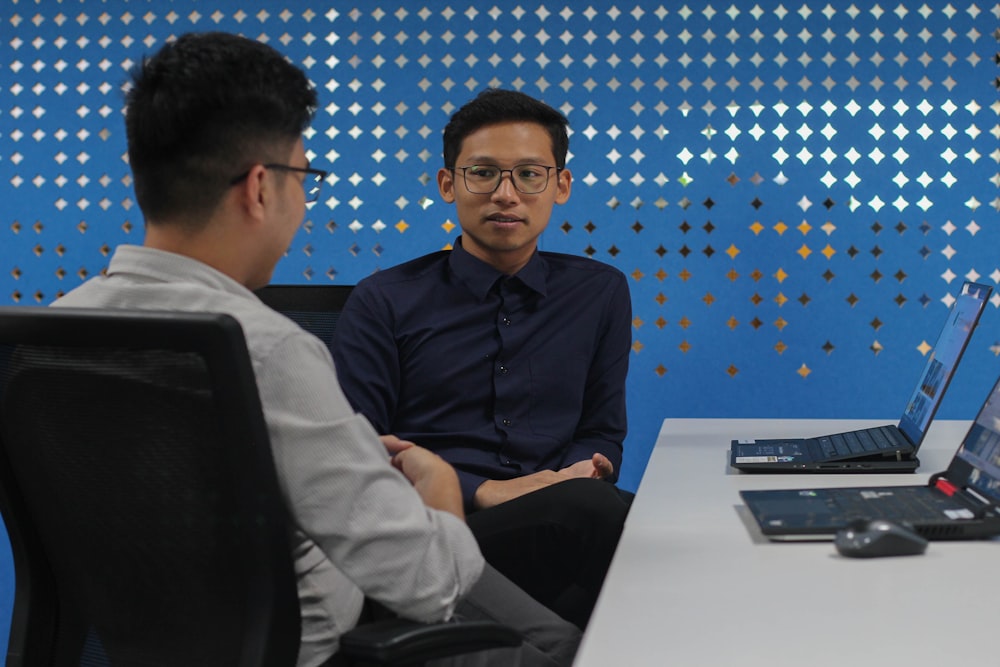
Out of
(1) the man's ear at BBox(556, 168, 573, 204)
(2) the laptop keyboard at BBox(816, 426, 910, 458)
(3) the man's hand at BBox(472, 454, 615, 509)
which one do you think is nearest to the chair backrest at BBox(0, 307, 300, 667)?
(3) the man's hand at BBox(472, 454, 615, 509)

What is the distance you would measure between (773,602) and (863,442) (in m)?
0.99

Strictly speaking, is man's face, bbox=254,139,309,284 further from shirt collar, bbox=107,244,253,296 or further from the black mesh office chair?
the black mesh office chair

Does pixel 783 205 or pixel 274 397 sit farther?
pixel 783 205

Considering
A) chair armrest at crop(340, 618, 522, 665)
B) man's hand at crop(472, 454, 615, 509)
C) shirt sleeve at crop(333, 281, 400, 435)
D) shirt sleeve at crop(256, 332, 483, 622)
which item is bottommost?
man's hand at crop(472, 454, 615, 509)

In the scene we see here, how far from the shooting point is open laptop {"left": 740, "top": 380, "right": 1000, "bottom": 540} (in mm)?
1249

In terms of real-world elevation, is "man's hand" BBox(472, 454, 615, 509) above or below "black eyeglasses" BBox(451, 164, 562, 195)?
below

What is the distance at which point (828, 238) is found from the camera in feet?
9.55

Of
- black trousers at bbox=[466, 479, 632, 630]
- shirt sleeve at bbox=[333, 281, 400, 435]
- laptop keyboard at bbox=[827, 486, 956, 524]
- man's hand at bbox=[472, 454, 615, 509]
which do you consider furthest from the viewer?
shirt sleeve at bbox=[333, 281, 400, 435]

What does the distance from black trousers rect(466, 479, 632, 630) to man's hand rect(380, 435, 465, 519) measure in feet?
1.00

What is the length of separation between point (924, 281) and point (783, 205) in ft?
1.42

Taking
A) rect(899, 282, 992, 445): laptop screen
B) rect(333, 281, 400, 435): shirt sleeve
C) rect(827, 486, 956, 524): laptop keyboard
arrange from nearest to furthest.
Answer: rect(827, 486, 956, 524): laptop keyboard
rect(899, 282, 992, 445): laptop screen
rect(333, 281, 400, 435): shirt sleeve

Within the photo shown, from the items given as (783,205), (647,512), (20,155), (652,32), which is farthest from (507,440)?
(20,155)

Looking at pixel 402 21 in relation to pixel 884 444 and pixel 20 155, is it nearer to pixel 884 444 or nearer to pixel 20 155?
pixel 20 155

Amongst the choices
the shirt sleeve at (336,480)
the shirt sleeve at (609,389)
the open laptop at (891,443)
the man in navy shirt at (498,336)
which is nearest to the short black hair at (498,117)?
the man in navy shirt at (498,336)
